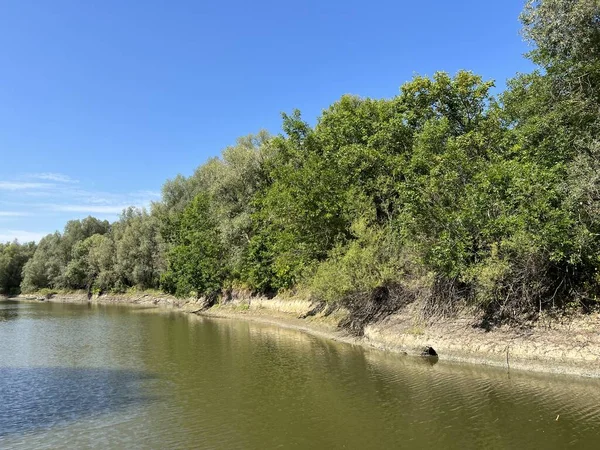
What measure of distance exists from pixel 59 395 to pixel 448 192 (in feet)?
76.8

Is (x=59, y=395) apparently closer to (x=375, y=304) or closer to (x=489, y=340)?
(x=375, y=304)

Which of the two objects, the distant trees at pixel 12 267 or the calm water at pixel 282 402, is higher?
the distant trees at pixel 12 267

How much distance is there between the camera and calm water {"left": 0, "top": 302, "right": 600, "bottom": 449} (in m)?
14.6

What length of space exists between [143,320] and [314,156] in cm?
3042

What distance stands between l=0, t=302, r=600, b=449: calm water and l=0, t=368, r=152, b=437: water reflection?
0.18 feet

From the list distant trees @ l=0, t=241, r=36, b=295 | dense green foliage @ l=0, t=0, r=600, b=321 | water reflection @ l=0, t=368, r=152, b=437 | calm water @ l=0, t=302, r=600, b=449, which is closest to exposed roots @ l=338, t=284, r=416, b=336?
dense green foliage @ l=0, t=0, r=600, b=321

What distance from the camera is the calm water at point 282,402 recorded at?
47.9 feet

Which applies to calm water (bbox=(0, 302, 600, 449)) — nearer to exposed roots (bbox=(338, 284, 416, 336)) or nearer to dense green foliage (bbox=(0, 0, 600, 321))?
exposed roots (bbox=(338, 284, 416, 336))

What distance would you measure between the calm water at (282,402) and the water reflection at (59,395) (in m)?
0.05

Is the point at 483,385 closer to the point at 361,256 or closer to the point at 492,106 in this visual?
the point at 361,256

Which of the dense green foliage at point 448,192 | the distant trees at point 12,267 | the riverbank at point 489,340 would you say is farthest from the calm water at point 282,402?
the distant trees at point 12,267

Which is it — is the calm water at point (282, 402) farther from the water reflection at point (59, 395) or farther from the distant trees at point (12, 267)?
the distant trees at point (12, 267)

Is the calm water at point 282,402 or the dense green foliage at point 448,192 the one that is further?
the dense green foliage at point 448,192

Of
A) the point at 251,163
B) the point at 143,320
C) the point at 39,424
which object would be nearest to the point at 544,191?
the point at 39,424
